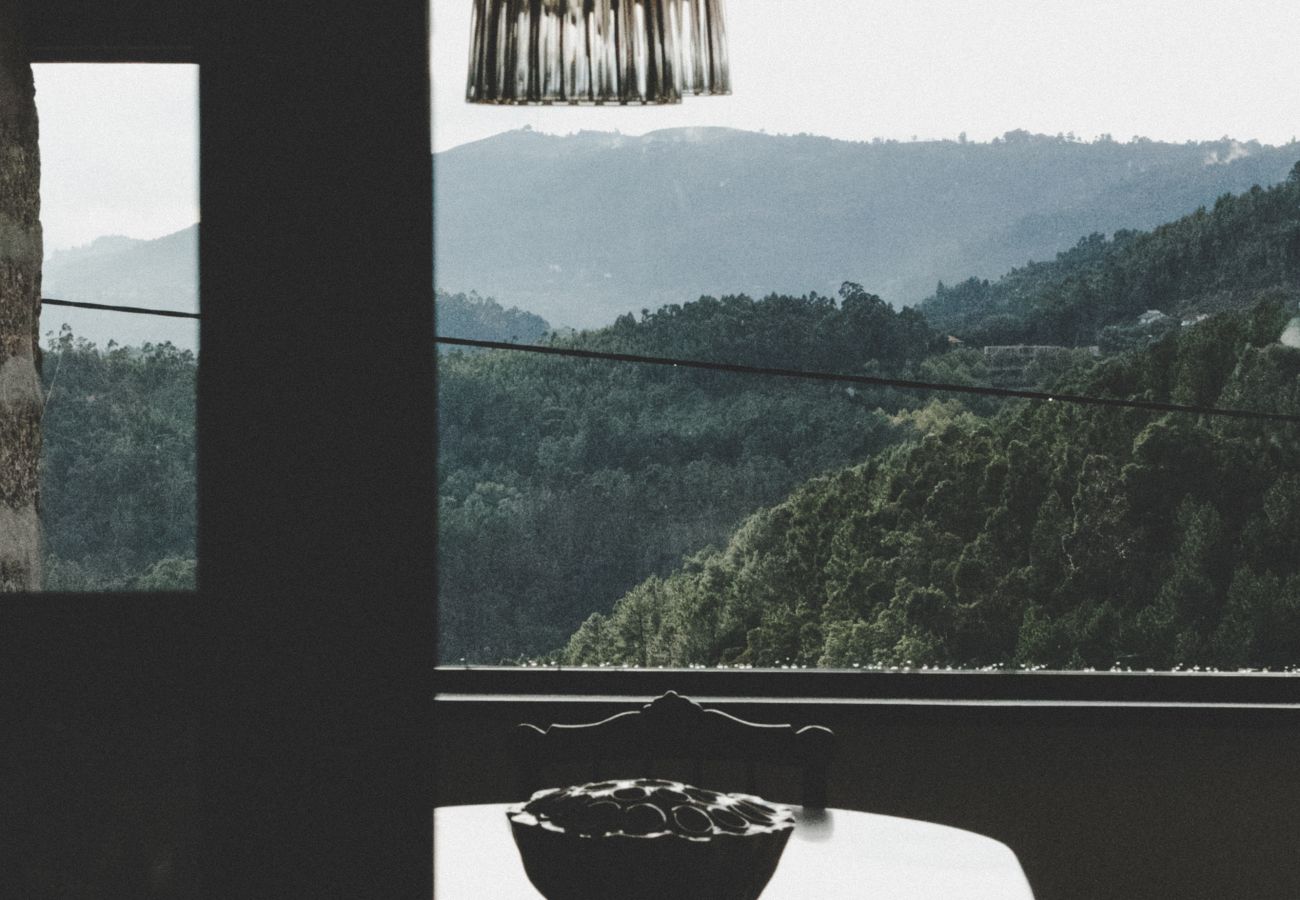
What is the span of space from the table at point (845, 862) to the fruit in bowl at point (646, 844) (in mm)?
272

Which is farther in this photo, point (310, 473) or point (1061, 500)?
point (1061, 500)

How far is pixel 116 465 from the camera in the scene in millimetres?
2668

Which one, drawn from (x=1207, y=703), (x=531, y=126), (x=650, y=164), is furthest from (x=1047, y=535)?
(x=531, y=126)

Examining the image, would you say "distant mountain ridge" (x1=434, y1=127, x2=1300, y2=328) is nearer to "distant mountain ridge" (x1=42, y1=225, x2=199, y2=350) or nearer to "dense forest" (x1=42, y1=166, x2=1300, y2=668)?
"dense forest" (x1=42, y1=166, x2=1300, y2=668)

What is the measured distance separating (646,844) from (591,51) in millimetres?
865

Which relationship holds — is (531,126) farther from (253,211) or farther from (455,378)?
(253,211)

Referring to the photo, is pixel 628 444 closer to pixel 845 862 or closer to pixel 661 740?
pixel 661 740

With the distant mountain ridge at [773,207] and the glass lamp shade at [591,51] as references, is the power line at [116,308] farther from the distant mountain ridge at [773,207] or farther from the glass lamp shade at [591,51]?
the glass lamp shade at [591,51]

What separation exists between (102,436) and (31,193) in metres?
0.50

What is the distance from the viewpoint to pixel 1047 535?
2.85 meters

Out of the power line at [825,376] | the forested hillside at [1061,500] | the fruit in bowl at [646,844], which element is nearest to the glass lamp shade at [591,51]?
the fruit in bowl at [646,844]

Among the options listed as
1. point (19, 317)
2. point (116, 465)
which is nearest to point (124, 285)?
point (19, 317)

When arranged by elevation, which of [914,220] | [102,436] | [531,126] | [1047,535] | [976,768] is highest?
[531,126]

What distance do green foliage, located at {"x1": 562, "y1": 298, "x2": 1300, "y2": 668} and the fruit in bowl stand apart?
1.63m
